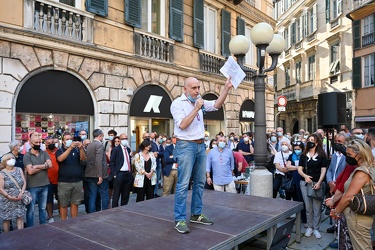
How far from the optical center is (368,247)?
3703mm

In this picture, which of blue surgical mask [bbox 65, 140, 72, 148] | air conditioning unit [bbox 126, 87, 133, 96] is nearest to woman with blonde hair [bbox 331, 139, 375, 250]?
blue surgical mask [bbox 65, 140, 72, 148]

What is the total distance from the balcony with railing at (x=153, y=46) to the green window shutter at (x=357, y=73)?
15.4 m

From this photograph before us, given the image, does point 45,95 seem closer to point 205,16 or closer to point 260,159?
point 260,159

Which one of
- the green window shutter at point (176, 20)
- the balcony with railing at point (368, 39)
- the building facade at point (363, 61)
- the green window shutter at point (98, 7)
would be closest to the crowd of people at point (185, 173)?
the green window shutter at point (98, 7)

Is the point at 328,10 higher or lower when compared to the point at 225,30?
higher

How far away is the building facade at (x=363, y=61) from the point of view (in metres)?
21.1

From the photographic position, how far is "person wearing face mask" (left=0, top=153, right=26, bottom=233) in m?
5.41

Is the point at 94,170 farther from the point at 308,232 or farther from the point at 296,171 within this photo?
the point at 308,232

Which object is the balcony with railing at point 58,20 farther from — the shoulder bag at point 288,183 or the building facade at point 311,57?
the building facade at point 311,57

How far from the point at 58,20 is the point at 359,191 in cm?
839

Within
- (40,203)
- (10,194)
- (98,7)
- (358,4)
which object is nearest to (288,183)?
(40,203)

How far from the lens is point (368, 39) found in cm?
2148

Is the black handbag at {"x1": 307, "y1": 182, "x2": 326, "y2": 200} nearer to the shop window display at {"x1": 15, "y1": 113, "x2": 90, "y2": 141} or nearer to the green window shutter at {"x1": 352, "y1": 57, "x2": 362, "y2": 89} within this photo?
the shop window display at {"x1": 15, "y1": 113, "x2": 90, "y2": 141}

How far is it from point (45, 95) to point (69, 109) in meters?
0.81
